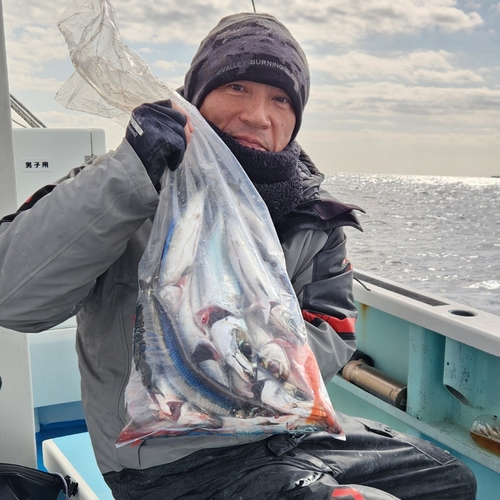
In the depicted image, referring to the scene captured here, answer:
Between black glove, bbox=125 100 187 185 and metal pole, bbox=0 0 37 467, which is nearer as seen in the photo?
black glove, bbox=125 100 187 185

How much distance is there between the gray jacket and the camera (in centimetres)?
111

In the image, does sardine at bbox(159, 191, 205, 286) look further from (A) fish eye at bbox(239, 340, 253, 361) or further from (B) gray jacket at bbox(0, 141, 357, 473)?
(A) fish eye at bbox(239, 340, 253, 361)

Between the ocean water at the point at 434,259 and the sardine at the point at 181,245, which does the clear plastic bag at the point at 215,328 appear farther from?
the ocean water at the point at 434,259

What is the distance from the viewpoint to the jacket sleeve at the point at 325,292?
1.35 m

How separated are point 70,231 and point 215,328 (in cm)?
35

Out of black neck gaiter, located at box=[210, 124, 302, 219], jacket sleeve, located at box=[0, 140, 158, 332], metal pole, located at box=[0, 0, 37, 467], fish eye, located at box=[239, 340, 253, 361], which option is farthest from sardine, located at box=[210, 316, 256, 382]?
metal pole, located at box=[0, 0, 37, 467]

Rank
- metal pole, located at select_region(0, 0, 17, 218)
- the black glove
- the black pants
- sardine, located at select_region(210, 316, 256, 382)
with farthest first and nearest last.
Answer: metal pole, located at select_region(0, 0, 17, 218)
the black pants
the black glove
sardine, located at select_region(210, 316, 256, 382)

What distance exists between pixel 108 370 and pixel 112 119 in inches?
23.4

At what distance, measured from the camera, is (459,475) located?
1564 millimetres

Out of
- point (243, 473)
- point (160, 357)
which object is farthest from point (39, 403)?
point (160, 357)

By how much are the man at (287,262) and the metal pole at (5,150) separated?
34cm

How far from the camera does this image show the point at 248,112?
142cm

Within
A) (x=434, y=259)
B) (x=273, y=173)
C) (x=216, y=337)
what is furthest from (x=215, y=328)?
(x=434, y=259)

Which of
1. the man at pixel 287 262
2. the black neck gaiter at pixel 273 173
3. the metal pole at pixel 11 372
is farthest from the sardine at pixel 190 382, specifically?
the metal pole at pixel 11 372
